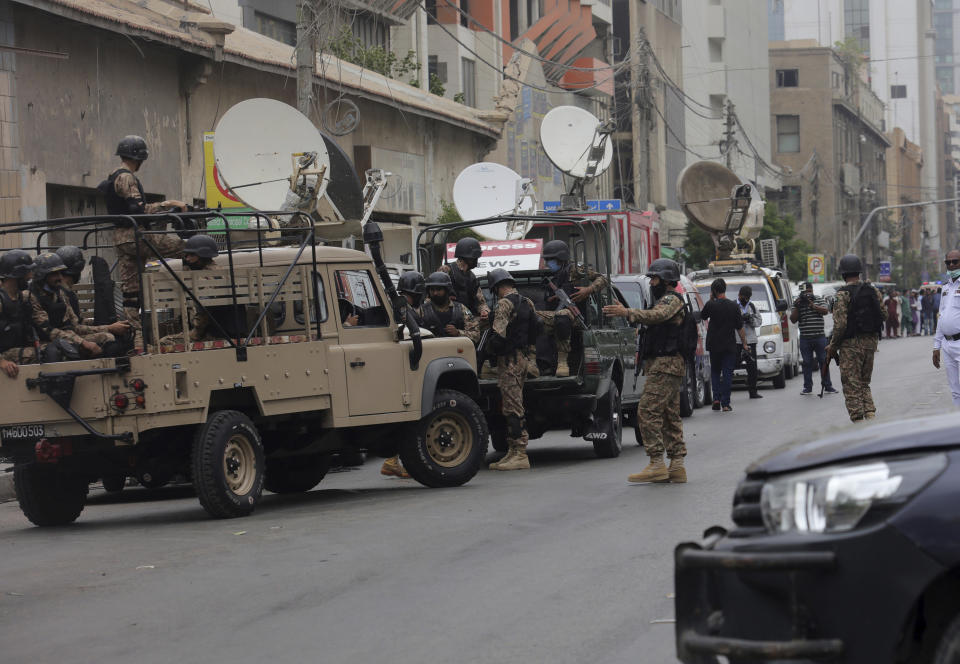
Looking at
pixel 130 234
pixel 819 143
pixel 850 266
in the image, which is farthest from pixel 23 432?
pixel 819 143

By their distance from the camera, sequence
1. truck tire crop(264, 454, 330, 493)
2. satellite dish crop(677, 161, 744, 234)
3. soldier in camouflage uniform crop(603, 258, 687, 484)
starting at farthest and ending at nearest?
satellite dish crop(677, 161, 744, 234), truck tire crop(264, 454, 330, 493), soldier in camouflage uniform crop(603, 258, 687, 484)

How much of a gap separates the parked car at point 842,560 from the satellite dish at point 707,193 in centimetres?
3133

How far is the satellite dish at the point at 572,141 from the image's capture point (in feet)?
91.3

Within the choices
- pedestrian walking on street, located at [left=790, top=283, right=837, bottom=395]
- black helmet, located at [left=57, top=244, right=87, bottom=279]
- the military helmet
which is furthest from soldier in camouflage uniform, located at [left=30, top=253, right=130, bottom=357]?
pedestrian walking on street, located at [left=790, top=283, right=837, bottom=395]

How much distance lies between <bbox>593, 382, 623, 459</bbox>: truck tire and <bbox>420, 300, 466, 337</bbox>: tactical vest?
6.00 ft

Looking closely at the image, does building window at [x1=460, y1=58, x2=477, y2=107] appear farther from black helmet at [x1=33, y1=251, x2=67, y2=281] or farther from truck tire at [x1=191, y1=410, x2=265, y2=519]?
truck tire at [x1=191, y1=410, x2=265, y2=519]

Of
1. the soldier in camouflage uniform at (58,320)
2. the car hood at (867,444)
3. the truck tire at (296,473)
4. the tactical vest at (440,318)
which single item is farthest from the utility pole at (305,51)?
the car hood at (867,444)

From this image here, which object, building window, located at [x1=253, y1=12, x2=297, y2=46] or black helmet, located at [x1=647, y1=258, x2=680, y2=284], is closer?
black helmet, located at [x1=647, y1=258, x2=680, y2=284]

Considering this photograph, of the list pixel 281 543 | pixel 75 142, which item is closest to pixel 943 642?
pixel 281 543

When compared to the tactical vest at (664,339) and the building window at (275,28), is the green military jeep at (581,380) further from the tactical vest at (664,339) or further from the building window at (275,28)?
the building window at (275,28)

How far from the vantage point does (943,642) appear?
409 cm

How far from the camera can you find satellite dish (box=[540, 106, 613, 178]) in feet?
91.3

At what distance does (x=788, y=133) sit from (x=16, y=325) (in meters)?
95.5

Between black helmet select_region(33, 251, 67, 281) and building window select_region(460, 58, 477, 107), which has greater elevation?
building window select_region(460, 58, 477, 107)
